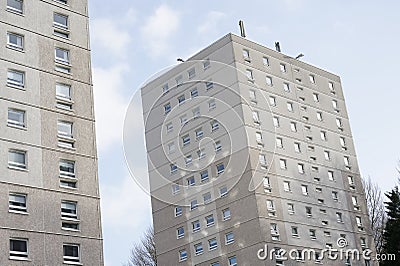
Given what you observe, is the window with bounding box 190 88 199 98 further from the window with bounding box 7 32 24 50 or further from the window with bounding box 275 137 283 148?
the window with bounding box 7 32 24 50

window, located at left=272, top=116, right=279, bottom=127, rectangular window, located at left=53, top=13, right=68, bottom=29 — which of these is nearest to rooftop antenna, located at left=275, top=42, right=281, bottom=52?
window, located at left=272, top=116, right=279, bottom=127

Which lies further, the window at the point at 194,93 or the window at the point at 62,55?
the window at the point at 194,93

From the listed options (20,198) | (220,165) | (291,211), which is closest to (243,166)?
(220,165)

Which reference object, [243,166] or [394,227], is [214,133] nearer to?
[243,166]

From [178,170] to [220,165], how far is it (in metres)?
5.28

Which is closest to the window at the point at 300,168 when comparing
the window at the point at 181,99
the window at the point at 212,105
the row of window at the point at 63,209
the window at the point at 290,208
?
the window at the point at 290,208

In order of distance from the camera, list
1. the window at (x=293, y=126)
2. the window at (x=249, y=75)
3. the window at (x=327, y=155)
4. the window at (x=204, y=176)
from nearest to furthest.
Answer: the window at (x=204, y=176), the window at (x=249, y=75), the window at (x=293, y=126), the window at (x=327, y=155)

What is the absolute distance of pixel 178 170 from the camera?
65.9m

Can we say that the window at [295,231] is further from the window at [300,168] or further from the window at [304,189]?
the window at [300,168]

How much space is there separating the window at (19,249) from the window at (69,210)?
320 centimetres

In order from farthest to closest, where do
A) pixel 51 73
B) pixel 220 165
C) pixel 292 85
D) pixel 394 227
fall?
1. pixel 292 85
2. pixel 220 165
3. pixel 394 227
4. pixel 51 73

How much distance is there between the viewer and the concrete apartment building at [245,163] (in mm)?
60531

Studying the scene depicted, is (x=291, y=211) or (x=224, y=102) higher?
(x=224, y=102)

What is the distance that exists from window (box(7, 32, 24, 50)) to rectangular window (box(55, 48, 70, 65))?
251cm
